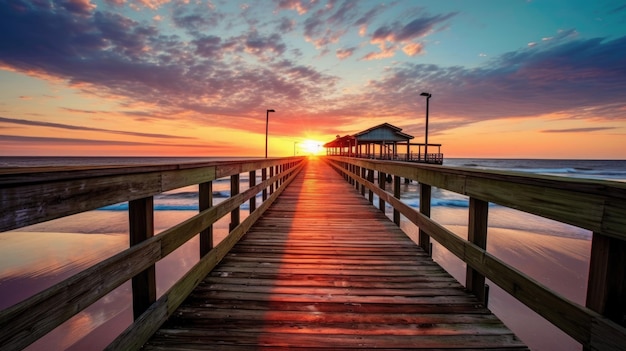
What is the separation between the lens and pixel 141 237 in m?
1.87

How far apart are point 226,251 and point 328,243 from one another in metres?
1.43

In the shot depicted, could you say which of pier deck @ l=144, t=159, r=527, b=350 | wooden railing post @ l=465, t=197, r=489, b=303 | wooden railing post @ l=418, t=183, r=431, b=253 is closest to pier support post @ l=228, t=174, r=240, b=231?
pier deck @ l=144, t=159, r=527, b=350

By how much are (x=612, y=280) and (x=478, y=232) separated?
110cm

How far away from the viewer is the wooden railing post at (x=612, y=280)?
1.31 metres

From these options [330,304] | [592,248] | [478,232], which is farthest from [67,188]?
[478,232]

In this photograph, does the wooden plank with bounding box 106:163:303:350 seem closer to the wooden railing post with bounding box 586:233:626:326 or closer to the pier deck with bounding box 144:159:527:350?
the pier deck with bounding box 144:159:527:350

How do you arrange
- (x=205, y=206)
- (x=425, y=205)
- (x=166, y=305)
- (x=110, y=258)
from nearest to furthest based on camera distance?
(x=110, y=258)
(x=166, y=305)
(x=205, y=206)
(x=425, y=205)

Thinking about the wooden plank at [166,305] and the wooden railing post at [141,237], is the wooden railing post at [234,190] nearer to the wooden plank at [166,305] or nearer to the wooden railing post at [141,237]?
the wooden plank at [166,305]

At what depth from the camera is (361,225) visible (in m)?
5.18

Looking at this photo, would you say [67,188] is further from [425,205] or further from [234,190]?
[425,205]

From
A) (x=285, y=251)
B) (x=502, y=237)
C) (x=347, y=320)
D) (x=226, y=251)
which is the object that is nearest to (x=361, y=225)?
(x=285, y=251)

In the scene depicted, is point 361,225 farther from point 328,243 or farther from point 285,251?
point 285,251

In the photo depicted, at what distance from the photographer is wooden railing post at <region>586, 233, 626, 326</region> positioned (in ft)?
4.29

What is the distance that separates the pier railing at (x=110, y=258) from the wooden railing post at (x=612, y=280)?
7.69 feet
